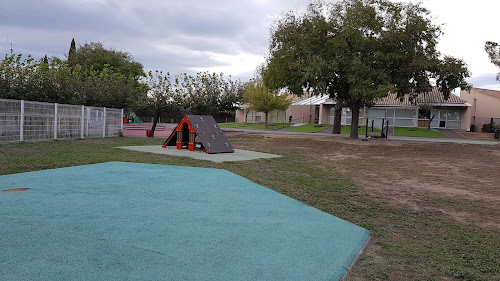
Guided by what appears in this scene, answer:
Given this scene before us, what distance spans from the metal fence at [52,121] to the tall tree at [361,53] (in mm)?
10696

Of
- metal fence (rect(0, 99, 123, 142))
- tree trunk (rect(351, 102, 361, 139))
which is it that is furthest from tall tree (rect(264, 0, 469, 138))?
metal fence (rect(0, 99, 123, 142))

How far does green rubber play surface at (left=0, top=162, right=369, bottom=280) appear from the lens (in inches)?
127

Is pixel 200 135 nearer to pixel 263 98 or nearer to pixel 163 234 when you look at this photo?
pixel 163 234

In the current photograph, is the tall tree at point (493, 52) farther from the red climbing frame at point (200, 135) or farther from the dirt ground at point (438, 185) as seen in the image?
the red climbing frame at point (200, 135)

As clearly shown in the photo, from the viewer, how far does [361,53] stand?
75.4 feet

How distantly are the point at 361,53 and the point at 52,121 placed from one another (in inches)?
699

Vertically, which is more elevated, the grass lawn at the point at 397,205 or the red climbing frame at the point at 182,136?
the red climbing frame at the point at 182,136

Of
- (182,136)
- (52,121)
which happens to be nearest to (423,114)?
Answer: (182,136)

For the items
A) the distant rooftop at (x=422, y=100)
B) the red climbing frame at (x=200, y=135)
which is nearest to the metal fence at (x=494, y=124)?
the distant rooftop at (x=422, y=100)

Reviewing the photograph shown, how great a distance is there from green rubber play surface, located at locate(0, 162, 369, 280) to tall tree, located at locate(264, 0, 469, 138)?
16.1 metres

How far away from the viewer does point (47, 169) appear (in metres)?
8.65

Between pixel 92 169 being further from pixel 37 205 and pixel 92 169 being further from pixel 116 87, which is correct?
pixel 116 87

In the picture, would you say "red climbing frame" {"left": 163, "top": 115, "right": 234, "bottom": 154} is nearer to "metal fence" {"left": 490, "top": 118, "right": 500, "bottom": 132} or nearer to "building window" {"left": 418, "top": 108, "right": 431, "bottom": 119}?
"building window" {"left": 418, "top": 108, "right": 431, "bottom": 119}

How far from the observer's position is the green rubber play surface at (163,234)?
127 inches
